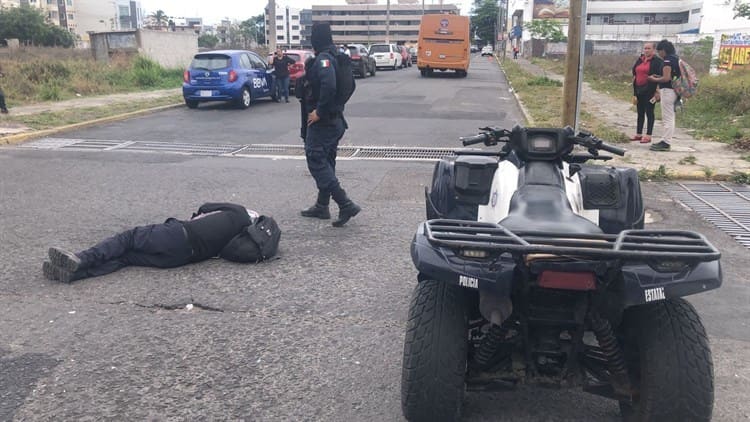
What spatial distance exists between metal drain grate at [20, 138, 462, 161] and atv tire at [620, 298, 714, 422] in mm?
7763

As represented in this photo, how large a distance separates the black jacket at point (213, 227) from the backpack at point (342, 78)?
1594 millimetres

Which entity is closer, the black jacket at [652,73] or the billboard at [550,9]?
the black jacket at [652,73]

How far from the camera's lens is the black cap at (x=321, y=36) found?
246 inches

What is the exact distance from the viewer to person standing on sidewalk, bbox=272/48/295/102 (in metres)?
19.1

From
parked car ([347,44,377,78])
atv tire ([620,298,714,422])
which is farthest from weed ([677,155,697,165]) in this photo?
parked car ([347,44,377,78])

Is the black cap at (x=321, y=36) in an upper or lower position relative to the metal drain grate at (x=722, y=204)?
upper

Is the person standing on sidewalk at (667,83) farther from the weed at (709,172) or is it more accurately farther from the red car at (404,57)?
the red car at (404,57)

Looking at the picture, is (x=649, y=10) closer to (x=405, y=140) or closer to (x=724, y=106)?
(x=724, y=106)

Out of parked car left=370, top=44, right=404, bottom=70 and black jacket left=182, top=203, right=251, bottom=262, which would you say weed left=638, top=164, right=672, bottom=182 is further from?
parked car left=370, top=44, right=404, bottom=70

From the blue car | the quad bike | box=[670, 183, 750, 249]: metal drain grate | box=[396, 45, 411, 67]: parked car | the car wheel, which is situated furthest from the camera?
A: box=[396, 45, 411, 67]: parked car

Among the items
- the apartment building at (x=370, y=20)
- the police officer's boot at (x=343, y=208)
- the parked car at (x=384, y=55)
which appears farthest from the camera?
the apartment building at (x=370, y=20)

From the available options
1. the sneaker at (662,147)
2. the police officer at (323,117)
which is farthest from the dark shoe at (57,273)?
the sneaker at (662,147)

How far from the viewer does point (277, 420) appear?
3170mm

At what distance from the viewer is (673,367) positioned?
260 centimetres
